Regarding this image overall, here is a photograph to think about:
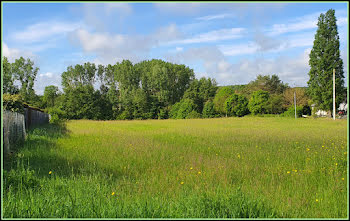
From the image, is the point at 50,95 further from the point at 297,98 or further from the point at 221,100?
the point at 297,98

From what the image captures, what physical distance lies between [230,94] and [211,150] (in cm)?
5227

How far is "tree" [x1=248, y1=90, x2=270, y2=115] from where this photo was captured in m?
53.8

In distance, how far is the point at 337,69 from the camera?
39812 mm

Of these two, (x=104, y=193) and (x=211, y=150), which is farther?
(x=211, y=150)

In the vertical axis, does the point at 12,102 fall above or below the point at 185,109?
above

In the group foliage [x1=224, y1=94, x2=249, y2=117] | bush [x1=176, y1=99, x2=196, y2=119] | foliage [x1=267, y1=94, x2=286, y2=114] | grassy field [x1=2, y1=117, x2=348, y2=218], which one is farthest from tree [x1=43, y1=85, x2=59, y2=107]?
grassy field [x1=2, y1=117, x2=348, y2=218]

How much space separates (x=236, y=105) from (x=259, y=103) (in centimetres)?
467

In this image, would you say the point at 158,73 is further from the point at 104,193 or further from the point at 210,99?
the point at 104,193

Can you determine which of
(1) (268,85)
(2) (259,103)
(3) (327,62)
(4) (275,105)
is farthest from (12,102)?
(1) (268,85)

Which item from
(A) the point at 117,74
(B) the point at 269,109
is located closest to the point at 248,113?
(B) the point at 269,109

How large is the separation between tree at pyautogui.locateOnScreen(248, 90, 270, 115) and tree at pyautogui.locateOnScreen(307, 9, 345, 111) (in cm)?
1327

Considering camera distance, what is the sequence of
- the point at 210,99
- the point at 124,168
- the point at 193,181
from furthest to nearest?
the point at 210,99 < the point at 124,168 < the point at 193,181

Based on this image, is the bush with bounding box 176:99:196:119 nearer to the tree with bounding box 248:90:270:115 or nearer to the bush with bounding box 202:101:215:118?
the bush with bounding box 202:101:215:118

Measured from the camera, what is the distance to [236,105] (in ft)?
186
